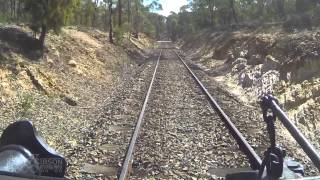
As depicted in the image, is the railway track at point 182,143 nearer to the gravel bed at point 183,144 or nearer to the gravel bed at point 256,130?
the gravel bed at point 183,144

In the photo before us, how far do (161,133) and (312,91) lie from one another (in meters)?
5.36

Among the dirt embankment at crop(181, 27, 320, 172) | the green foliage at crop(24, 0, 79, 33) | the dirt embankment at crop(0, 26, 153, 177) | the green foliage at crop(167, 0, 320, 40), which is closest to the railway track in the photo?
the dirt embankment at crop(0, 26, 153, 177)

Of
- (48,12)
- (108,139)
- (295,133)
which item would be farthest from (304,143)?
(48,12)

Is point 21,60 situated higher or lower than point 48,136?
higher

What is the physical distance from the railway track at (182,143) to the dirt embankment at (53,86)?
52.2 inches

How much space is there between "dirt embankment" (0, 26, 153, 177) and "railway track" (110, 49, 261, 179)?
1.33 metres

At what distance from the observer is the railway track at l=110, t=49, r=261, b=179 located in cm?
727

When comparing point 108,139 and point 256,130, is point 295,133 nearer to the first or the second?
point 108,139

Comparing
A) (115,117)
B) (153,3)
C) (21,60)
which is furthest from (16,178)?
(153,3)

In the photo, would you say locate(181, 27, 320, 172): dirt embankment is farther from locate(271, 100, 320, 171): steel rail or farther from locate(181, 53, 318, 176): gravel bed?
locate(271, 100, 320, 171): steel rail

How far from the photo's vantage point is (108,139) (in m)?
9.26

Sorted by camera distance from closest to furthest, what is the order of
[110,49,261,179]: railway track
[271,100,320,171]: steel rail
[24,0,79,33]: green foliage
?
[271,100,320,171]: steel rail → [110,49,261,179]: railway track → [24,0,79,33]: green foliage

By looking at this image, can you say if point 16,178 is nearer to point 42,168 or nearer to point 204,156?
point 42,168

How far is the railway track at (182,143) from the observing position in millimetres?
7270
